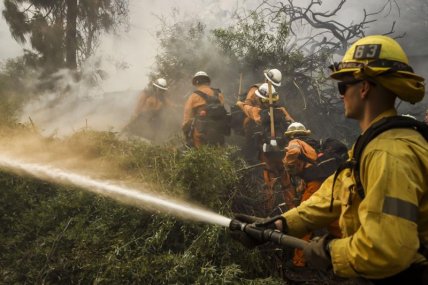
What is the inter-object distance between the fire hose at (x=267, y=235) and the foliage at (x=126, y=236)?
1.39 metres

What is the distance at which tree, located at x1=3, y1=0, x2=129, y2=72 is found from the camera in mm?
11039

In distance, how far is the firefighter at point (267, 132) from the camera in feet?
23.0

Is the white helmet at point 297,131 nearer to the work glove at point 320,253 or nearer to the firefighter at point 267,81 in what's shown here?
the firefighter at point 267,81

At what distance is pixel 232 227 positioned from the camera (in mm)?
2670

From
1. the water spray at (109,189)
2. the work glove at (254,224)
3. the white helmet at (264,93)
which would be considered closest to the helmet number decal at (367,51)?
the work glove at (254,224)

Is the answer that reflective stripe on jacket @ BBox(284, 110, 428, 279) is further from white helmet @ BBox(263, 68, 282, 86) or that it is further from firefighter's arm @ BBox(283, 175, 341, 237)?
white helmet @ BBox(263, 68, 282, 86)

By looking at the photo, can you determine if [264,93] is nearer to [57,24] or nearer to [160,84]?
[160,84]

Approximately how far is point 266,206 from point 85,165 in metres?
3.17

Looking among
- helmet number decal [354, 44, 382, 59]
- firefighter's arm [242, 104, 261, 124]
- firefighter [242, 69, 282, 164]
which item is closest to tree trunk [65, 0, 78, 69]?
firefighter [242, 69, 282, 164]

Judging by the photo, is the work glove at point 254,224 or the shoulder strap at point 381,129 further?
the work glove at point 254,224

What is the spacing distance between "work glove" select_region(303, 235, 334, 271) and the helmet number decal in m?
0.99

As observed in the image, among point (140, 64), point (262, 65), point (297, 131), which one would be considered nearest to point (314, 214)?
point (297, 131)

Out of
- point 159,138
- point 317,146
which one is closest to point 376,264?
point 317,146

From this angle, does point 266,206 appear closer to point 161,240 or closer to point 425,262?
point 161,240
